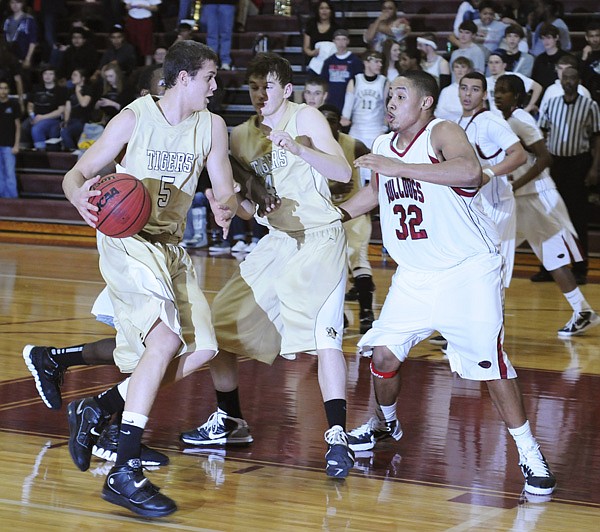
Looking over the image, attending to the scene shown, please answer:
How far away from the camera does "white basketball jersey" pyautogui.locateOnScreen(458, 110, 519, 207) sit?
7480 mm

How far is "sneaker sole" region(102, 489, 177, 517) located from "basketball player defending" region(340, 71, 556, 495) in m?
1.39

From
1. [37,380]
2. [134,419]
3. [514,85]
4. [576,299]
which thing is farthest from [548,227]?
[134,419]

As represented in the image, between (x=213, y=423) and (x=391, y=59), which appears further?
(x=391, y=59)

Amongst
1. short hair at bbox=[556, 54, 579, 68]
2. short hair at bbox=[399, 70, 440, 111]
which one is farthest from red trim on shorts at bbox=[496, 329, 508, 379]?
short hair at bbox=[556, 54, 579, 68]

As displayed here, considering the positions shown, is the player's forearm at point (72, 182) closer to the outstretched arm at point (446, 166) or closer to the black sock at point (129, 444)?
the black sock at point (129, 444)

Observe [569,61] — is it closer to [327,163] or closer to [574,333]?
[574,333]

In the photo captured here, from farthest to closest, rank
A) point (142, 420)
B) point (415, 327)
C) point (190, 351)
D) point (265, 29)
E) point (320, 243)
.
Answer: point (265, 29) → point (320, 243) → point (415, 327) → point (190, 351) → point (142, 420)

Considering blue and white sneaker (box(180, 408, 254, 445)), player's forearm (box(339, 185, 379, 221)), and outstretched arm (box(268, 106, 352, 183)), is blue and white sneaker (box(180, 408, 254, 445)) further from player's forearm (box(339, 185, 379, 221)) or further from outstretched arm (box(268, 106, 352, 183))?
outstretched arm (box(268, 106, 352, 183))

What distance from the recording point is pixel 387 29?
48.7ft

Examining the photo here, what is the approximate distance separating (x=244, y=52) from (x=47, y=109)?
10.2 ft

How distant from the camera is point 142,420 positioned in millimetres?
4133

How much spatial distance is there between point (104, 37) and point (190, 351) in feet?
47.8

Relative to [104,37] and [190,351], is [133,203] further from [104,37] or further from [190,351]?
[104,37]

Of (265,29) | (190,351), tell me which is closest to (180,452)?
(190,351)
